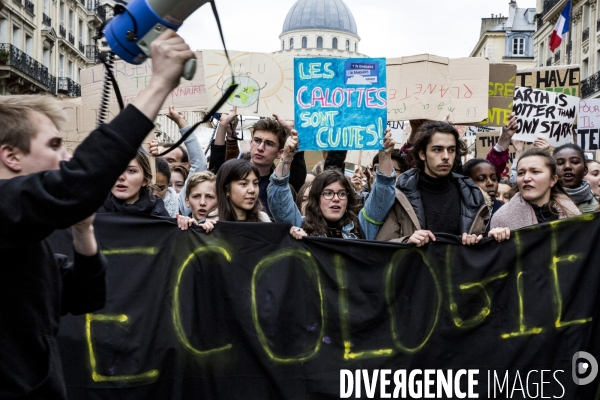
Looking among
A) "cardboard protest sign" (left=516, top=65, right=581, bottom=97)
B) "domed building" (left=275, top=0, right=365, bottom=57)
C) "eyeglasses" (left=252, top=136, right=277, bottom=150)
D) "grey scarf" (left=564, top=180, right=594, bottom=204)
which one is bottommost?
"grey scarf" (left=564, top=180, right=594, bottom=204)

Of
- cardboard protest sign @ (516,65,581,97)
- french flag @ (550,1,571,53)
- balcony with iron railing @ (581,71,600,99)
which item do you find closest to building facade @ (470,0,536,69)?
balcony with iron railing @ (581,71,600,99)

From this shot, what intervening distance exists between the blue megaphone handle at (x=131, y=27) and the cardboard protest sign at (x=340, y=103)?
3.69m

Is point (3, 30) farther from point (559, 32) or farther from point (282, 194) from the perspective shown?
point (282, 194)

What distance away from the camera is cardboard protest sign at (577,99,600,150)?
856cm

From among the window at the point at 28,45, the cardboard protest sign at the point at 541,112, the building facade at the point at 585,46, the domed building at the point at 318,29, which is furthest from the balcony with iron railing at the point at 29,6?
the domed building at the point at 318,29

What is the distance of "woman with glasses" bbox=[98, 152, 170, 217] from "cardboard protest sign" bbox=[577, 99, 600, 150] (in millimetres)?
5080

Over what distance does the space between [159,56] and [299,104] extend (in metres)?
4.00

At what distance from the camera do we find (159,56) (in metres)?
1.92

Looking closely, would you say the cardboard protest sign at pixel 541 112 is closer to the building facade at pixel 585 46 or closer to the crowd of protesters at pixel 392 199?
the crowd of protesters at pixel 392 199

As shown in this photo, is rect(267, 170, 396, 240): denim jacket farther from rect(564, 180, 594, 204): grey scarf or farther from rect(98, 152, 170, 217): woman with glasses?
rect(564, 180, 594, 204): grey scarf

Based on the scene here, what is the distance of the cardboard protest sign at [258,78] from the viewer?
6887mm

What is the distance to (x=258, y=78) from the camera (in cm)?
696

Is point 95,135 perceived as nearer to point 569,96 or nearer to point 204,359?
point 204,359

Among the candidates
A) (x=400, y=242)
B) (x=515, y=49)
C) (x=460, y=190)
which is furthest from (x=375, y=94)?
(x=515, y=49)
